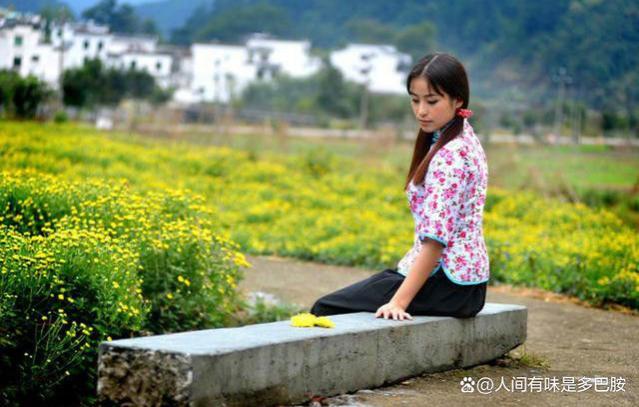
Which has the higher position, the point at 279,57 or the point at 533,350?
the point at 279,57

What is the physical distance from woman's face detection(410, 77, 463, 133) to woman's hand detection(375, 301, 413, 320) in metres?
0.80

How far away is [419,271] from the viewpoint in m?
4.65

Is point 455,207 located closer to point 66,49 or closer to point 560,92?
point 560,92

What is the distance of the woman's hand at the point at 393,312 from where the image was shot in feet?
15.3

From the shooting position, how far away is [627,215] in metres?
17.1

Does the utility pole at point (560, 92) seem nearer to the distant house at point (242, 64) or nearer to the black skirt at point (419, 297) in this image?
the distant house at point (242, 64)

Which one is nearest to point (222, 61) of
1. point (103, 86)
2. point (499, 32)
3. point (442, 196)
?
point (499, 32)

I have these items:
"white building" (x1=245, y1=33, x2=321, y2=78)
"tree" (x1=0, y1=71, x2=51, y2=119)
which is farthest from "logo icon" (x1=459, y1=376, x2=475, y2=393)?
"white building" (x1=245, y1=33, x2=321, y2=78)

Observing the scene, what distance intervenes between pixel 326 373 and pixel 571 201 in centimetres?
1547

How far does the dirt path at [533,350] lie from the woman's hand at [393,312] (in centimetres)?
28

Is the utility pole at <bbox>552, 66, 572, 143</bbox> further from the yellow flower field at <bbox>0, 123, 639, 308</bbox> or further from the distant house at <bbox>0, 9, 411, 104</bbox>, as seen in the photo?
the distant house at <bbox>0, 9, 411, 104</bbox>

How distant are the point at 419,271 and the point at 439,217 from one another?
246mm

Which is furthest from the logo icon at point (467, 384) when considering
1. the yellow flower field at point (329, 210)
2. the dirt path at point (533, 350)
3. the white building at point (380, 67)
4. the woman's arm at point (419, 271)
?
the white building at point (380, 67)

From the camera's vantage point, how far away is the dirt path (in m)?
4.41
